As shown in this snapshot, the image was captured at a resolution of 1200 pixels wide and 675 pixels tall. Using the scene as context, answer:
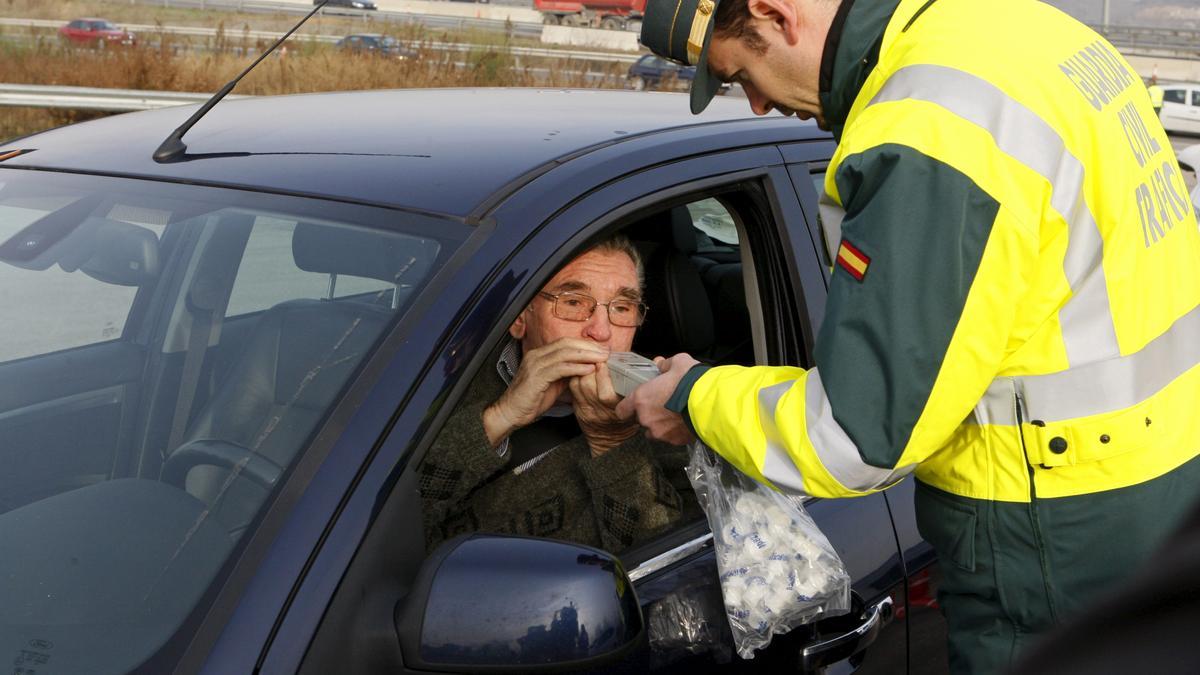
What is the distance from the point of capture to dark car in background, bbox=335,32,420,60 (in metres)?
15.5

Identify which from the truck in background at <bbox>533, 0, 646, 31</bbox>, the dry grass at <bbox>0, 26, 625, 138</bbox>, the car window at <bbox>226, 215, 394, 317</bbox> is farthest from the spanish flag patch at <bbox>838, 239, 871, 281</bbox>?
the truck in background at <bbox>533, 0, 646, 31</bbox>

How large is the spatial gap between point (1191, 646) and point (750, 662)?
1.28 meters

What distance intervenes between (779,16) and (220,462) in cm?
94

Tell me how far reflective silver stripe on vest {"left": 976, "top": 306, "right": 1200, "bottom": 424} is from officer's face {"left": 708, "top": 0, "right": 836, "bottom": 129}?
48 cm

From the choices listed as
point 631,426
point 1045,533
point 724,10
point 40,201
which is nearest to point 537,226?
point 724,10

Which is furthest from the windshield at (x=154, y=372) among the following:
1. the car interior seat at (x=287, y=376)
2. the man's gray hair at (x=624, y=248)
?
the man's gray hair at (x=624, y=248)

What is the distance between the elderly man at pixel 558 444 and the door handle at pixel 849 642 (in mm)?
296

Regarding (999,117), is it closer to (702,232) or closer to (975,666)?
(975,666)

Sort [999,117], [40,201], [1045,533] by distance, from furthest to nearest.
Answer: [40,201] < [1045,533] < [999,117]

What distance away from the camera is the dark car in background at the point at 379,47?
50.9 feet

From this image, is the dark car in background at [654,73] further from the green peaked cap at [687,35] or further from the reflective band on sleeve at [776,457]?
the reflective band on sleeve at [776,457]

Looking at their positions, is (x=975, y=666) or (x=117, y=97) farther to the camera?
(x=117, y=97)

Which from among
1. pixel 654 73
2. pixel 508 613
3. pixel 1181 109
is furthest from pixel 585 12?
pixel 508 613

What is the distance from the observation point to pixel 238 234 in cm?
193
